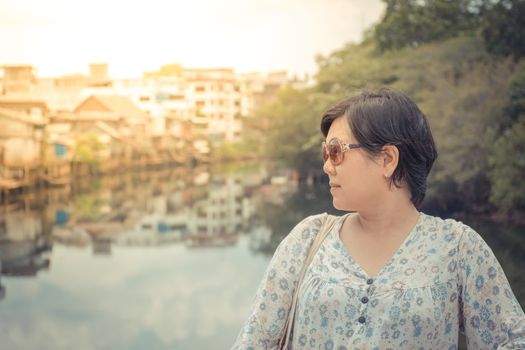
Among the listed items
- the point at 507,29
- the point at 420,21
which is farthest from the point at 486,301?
the point at 420,21

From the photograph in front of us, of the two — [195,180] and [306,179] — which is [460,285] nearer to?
[306,179]

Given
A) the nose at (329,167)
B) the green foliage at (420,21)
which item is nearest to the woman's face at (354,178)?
the nose at (329,167)

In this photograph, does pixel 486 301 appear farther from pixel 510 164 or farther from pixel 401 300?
pixel 510 164

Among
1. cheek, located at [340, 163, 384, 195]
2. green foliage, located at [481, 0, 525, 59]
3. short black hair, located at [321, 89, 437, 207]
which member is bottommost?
cheek, located at [340, 163, 384, 195]

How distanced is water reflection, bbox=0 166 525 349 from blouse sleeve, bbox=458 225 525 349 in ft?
14.6

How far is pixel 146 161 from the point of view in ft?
56.9

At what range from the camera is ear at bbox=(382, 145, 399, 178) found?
903 millimetres

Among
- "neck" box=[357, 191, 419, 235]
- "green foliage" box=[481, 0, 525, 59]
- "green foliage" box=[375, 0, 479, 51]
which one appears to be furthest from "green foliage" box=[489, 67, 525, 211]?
"neck" box=[357, 191, 419, 235]

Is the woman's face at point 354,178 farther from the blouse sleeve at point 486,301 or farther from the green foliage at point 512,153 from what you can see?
the green foliage at point 512,153

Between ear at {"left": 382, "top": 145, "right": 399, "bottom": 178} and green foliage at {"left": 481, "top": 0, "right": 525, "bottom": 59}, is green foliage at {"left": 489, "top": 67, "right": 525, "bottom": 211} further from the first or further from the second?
ear at {"left": 382, "top": 145, "right": 399, "bottom": 178}

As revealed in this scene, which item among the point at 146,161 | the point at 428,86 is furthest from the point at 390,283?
the point at 146,161

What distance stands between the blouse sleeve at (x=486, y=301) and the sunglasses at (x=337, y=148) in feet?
0.60

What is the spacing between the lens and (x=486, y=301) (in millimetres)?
873

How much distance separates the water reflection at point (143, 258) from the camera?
5707 mm
